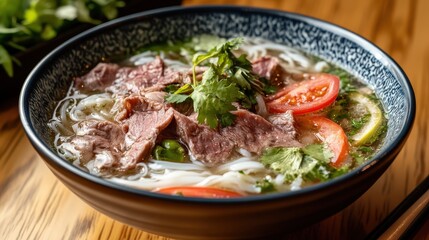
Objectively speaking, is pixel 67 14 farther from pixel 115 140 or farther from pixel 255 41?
pixel 115 140

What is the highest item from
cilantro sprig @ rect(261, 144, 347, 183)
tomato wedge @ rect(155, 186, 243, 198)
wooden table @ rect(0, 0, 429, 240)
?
cilantro sprig @ rect(261, 144, 347, 183)

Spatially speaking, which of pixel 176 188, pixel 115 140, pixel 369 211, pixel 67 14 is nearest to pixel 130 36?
pixel 67 14

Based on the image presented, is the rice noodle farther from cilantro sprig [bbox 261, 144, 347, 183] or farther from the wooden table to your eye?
the wooden table

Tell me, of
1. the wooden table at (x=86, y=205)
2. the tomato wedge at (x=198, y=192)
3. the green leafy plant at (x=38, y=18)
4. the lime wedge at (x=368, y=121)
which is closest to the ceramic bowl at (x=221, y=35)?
the lime wedge at (x=368, y=121)

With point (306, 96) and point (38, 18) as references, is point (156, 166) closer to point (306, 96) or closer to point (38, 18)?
point (306, 96)

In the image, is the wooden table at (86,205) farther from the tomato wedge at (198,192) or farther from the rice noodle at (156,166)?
the tomato wedge at (198,192)

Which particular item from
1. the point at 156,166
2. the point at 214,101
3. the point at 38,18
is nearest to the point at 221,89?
the point at 214,101

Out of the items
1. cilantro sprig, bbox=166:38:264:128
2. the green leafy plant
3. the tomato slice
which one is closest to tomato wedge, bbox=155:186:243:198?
cilantro sprig, bbox=166:38:264:128
